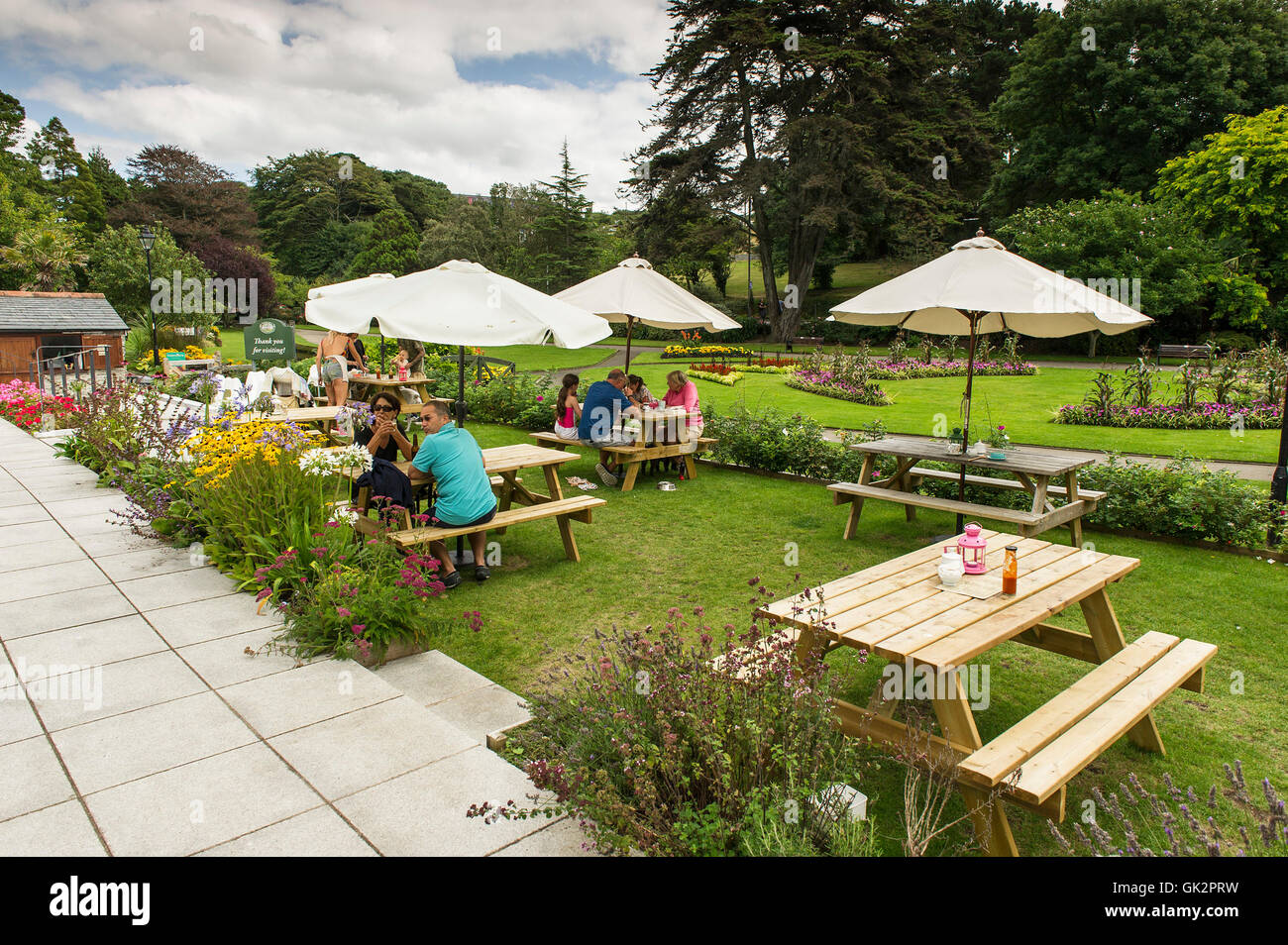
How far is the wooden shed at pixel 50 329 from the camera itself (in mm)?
21172

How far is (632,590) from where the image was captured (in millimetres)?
5988

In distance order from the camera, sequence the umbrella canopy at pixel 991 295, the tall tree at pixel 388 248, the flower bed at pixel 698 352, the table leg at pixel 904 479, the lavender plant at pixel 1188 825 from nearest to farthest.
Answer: the lavender plant at pixel 1188 825 → the umbrella canopy at pixel 991 295 → the table leg at pixel 904 479 → the flower bed at pixel 698 352 → the tall tree at pixel 388 248

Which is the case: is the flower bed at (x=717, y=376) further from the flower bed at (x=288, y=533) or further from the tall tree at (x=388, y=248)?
the tall tree at (x=388, y=248)

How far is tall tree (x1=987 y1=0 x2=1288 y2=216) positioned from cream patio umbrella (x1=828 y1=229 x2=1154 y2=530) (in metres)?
27.5

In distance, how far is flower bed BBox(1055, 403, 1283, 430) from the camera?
12406mm

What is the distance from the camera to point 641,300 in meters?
9.13

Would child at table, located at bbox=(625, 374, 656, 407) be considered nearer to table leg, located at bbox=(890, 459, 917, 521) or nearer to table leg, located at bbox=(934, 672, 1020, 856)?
table leg, located at bbox=(890, 459, 917, 521)

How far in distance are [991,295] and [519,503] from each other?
4.76 meters

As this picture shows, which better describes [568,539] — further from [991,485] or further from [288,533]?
[991,485]

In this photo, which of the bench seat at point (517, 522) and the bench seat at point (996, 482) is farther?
the bench seat at point (996, 482)

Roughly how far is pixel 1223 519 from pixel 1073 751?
17.0 feet

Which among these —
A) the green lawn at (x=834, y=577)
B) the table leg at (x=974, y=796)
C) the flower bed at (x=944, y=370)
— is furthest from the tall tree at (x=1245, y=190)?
the table leg at (x=974, y=796)

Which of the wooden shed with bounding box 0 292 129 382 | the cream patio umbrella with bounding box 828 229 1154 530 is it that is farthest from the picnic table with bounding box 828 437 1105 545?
the wooden shed with bounding box 0 292 129 382

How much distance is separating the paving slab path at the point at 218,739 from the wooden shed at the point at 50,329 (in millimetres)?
19849
